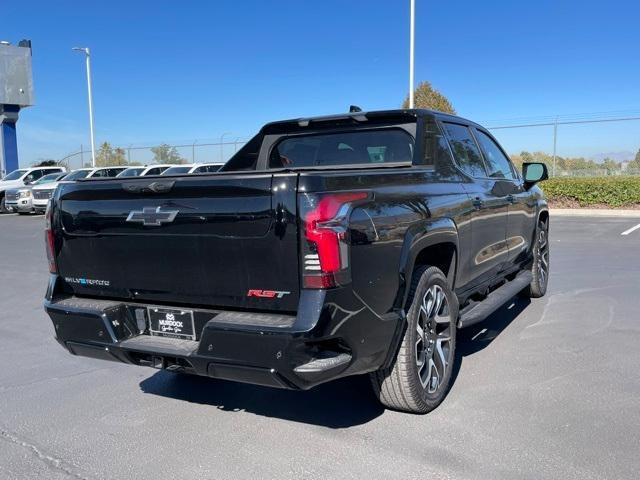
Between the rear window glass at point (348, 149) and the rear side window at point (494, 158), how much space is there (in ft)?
3.60

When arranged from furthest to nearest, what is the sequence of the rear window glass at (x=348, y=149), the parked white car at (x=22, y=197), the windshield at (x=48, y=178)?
the windshield at (x=48, y=178) → the parked white car at (x=22, y=197) → the rear window glass at (x=348, y=149)

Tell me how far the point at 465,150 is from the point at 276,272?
263 centimetres

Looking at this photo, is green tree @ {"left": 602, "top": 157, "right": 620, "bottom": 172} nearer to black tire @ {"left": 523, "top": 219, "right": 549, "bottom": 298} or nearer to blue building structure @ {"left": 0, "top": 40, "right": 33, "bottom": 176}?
black tire @ {"left": 523, "top": 219, "right": 549, "bottom": 298}

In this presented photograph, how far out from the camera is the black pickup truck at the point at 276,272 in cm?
296

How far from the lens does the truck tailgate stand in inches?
118

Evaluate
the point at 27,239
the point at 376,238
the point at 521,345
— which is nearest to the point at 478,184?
the point at 521,345

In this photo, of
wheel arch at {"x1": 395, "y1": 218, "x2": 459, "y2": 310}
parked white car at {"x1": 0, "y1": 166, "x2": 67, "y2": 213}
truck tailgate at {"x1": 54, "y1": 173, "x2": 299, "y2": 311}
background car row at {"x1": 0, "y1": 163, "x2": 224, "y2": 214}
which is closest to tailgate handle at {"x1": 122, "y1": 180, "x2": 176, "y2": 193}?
truck tailgate at {"x1": 54, "y1": 173, "x2": 299, "y2": 311}

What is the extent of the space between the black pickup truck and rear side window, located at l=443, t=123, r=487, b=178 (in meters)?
0.32

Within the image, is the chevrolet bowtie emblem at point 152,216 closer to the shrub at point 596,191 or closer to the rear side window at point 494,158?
the rear side window at point 494,158

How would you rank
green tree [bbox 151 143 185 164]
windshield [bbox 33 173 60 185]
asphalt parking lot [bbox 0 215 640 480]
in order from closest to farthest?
asphalt parking lot [bbox 0 215 640 480] < windshield [bbox 33 173 60 185] < green tree [bbox 151 143 185 164]

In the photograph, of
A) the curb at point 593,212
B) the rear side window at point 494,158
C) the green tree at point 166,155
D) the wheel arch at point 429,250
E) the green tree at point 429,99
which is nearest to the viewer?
the wheel arch at point 429,250

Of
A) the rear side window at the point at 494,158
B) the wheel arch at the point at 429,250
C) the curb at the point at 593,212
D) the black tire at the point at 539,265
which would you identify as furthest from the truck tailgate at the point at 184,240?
the curb at the point at 593,212

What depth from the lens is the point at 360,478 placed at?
3072mm

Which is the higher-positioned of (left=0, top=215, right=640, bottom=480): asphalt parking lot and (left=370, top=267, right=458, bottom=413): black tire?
(left=370, top=267, right=458, bottom=413): black tire
